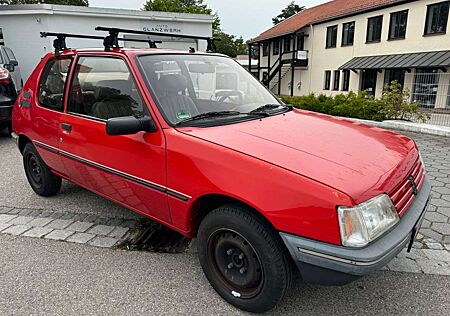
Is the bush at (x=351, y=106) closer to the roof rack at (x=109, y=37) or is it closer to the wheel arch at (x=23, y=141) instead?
the roof rack at (x=109, y=37)

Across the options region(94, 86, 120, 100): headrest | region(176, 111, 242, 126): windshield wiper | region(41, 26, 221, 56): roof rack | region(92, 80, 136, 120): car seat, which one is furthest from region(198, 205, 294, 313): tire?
region(41, 26, 221, 56): roof rack

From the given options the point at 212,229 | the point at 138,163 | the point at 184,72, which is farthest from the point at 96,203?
the point at 212,229

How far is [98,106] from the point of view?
323 centimetres

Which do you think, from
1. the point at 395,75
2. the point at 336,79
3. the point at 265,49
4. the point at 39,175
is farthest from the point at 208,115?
the point at 265,49

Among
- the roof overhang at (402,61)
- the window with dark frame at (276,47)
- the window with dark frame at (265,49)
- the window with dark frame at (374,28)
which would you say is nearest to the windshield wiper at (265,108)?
the roof overhang at (402,61)

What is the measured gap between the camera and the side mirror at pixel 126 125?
8.02ft

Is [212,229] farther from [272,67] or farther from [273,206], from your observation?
[272,67]

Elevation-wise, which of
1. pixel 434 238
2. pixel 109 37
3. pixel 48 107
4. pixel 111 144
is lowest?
pixel 434 238

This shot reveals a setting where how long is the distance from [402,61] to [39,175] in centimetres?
1860

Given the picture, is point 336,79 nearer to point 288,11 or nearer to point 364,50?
point 364,50

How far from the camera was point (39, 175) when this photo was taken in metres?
4.39

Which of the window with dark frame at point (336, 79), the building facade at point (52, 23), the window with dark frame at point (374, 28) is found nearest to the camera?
the building facade at point (52, 23)

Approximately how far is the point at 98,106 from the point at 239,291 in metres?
2.11

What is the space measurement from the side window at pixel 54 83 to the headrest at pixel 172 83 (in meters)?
1.35
